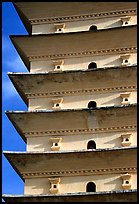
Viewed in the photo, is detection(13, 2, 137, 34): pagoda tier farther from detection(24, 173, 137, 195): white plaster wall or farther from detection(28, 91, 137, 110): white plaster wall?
detection(24, 173, 137, 195): white plaster wall

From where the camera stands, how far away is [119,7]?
49.5ft

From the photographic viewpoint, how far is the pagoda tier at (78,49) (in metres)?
14.3

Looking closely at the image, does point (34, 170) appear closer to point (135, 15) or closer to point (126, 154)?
point (126, 154)

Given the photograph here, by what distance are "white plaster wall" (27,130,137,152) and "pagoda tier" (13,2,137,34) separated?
3.78 m

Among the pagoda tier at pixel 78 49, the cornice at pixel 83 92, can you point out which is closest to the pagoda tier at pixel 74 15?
the pagoda tier at pixel 78 49

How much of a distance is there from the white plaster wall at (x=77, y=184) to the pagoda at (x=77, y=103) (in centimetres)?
3

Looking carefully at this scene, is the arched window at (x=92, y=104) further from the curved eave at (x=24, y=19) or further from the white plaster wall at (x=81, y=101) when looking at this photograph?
the curved eave at (x=24, y=19)

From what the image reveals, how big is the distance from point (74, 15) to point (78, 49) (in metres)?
1.46

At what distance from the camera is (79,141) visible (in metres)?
13.2

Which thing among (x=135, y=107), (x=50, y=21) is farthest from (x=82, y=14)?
(x=135, y=107)

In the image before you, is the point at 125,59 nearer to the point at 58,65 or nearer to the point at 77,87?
the point at 77,87

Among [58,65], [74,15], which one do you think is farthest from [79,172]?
[74,15]

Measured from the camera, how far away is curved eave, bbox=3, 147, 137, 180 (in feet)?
40.3

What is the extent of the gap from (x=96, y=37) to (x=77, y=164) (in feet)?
13.3
